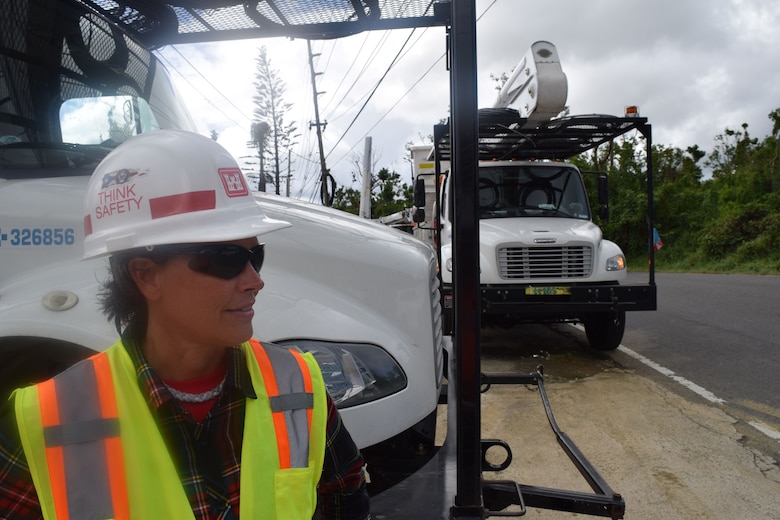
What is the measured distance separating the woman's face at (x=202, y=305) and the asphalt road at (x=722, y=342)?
497 cm

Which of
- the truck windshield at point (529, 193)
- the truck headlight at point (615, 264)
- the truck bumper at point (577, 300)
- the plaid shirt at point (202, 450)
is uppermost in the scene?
the truck windshield at point (529, 193)

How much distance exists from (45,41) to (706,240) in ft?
90.0

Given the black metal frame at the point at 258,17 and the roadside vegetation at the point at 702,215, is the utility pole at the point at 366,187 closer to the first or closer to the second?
the roadside vegetation at the point at 702,215

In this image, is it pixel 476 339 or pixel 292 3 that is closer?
pixel 476 339

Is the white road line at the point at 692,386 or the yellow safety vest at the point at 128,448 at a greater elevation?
the yellow safety vest at the point at 128,448

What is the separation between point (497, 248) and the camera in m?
6.96

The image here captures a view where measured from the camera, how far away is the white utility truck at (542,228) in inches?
260

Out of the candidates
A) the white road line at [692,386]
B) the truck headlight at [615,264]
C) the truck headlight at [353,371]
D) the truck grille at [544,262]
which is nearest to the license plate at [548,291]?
the truck grille at [544,262]

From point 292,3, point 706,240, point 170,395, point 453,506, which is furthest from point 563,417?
point 706,240

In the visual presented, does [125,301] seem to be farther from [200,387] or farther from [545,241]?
[545,241]

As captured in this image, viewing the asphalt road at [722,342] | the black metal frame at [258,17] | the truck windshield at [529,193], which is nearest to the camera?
the black metal frame at [258,17]

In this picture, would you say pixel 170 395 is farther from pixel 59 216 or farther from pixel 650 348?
pixel 650 348

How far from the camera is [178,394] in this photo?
4.08 feet

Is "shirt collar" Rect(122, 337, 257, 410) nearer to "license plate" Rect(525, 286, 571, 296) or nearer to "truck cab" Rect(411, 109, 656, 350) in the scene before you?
"truck cab" Rect(411, 109, 656, 350)
